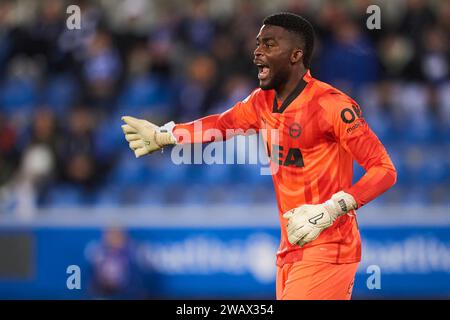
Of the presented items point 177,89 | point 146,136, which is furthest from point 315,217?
point 177,89

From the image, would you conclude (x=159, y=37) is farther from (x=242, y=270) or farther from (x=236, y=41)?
(x=242, y=270)

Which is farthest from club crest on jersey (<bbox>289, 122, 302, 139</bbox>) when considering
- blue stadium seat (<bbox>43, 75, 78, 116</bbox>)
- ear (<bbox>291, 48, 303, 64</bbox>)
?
blue stadium seat (<bbox>43, 75, 78, 116</bbox>)

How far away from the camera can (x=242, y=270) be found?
38.1 ft

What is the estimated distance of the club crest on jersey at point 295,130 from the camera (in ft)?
19.3

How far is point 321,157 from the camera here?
5.86 meters

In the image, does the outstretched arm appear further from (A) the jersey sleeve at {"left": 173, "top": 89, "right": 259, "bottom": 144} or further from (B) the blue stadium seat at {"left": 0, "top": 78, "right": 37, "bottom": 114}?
(B) the blue stadium seat at {"left": 0, "top": 78, "right": 37, "bottom": 114}

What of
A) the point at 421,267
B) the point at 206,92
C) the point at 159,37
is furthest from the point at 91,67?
the point at 421,267

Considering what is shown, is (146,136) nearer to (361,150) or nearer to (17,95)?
(361,150)

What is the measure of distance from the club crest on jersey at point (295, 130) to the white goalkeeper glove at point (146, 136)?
2.75 feet

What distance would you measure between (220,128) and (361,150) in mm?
1076

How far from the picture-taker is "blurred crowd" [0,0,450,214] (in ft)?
39.2

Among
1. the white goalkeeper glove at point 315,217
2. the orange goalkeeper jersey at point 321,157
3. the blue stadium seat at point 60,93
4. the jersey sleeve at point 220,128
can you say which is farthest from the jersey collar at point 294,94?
the blue stadium seat at point 60,93

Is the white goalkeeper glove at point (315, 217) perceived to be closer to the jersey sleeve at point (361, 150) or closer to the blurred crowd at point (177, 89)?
the jersey sleeve at point (361, 150)

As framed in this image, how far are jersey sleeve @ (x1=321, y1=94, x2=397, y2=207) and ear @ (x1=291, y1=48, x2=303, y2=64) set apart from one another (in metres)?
0.41
